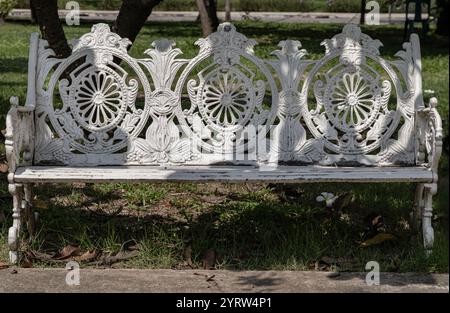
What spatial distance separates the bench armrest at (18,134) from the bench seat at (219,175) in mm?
121

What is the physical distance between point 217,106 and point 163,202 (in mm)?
1007

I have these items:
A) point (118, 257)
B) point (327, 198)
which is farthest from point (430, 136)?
point (118, 257)

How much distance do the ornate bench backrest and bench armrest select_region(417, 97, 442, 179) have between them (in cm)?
8

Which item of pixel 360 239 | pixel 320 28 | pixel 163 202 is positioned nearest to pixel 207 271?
pixel 360 239

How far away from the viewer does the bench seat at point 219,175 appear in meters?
4.99

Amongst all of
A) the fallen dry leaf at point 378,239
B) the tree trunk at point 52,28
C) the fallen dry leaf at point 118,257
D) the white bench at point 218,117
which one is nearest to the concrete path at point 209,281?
the fallen dry leaf at point 118,257

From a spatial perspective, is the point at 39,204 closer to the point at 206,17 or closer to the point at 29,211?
the point at 29,211

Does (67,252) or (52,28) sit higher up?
(52,28)

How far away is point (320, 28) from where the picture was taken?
23078 millimetres

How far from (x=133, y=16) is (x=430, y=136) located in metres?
2.79

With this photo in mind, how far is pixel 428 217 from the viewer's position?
5066 millimetres

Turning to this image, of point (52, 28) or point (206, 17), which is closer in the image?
point (52, 28)

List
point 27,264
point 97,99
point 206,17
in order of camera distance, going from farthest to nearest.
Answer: point 206,17
point 97,99
point 27,264

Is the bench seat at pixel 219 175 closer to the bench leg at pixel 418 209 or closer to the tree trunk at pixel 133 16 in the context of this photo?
the bench leg at pixel 418 209
